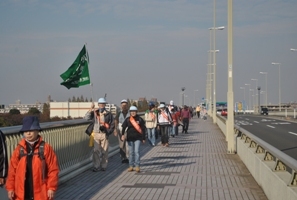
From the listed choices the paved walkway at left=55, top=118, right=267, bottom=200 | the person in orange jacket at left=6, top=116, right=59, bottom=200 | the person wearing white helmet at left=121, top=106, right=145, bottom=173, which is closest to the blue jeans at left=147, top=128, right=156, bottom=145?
the paved walkway at left=55, top=118, right=267, bottom=200

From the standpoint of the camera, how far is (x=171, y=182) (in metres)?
12.9

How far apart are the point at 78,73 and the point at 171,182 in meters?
3.68

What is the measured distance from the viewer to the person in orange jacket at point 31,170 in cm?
655

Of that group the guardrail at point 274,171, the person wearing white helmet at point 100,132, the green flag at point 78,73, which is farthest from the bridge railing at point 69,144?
the guardrail at point 274,171

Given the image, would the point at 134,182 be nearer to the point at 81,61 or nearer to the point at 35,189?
the point at 81,61

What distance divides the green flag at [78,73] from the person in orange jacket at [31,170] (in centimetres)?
700

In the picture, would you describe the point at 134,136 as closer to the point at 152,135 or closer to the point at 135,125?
the point at 135,125

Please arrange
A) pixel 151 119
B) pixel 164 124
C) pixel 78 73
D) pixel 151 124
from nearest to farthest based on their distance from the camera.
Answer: pixel 78 73 < pixel 164 124 < pixel 151 124 < pixel 151 119

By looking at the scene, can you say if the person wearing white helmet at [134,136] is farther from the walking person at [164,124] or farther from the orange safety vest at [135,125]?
the walking person at [164,124]

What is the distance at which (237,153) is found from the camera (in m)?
19.8

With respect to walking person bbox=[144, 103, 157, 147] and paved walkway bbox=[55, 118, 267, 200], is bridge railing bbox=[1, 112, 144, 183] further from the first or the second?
walking person bbox=[144, 103, 157, 147]

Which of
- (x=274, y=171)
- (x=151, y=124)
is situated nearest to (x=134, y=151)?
(x=274, y=171)

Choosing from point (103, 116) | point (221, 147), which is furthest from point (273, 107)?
point (103, 116)

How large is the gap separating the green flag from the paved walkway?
226 centimetres
